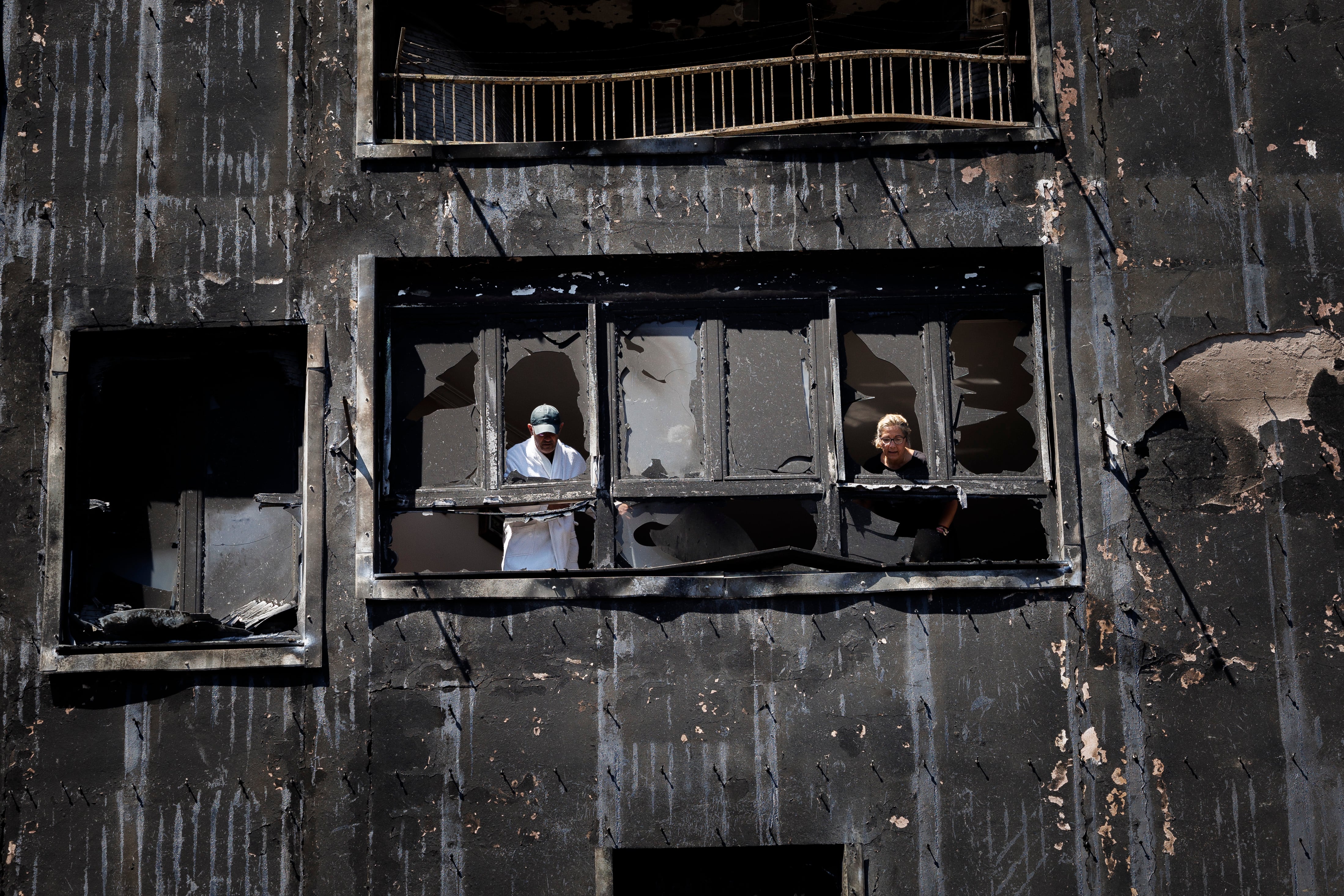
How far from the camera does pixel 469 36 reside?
8.20 meters

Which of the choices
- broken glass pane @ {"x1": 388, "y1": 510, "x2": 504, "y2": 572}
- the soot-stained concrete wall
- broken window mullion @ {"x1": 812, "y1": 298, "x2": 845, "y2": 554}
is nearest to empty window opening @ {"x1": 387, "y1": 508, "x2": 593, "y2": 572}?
broken glass pane @ {"x1": 388, "y1": 510, "x2": 504, "y2": 572}

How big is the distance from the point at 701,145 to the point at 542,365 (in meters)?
1.70

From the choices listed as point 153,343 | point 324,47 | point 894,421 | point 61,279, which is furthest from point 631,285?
→ point 61,279

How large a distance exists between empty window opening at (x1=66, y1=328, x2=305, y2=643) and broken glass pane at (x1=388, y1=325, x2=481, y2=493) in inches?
26.6

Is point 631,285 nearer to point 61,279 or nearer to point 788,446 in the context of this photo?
point 788,446

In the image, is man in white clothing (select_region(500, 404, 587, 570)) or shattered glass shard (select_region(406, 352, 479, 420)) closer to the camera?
man in white clothing (select_region(500, 404, 587, 570))

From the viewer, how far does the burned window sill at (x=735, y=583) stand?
21.5ft

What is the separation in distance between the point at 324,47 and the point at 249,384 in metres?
2.19

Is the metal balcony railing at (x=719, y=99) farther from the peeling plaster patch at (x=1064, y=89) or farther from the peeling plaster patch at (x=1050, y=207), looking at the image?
the peeling plaster patch at (x=1050, y=207)

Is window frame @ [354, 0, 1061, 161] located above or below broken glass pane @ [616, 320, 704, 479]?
above

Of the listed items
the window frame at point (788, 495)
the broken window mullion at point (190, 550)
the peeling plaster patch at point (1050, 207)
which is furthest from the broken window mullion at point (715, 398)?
the broken window mullion at point (190, 550)

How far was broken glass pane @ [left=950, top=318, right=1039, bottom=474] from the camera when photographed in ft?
23.2

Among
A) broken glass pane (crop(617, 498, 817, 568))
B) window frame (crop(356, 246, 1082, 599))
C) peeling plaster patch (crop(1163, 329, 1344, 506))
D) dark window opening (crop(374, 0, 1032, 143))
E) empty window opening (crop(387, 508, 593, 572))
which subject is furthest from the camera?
empty window opening (crop(387, 508, 593, 572))

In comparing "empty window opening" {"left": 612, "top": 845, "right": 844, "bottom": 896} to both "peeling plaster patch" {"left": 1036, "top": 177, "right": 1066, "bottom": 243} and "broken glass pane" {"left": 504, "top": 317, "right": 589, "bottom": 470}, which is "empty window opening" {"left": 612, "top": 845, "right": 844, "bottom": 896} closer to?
"broken glass pane" {"left": 504, "top": 317, "right": 589, "bottom": 470}
